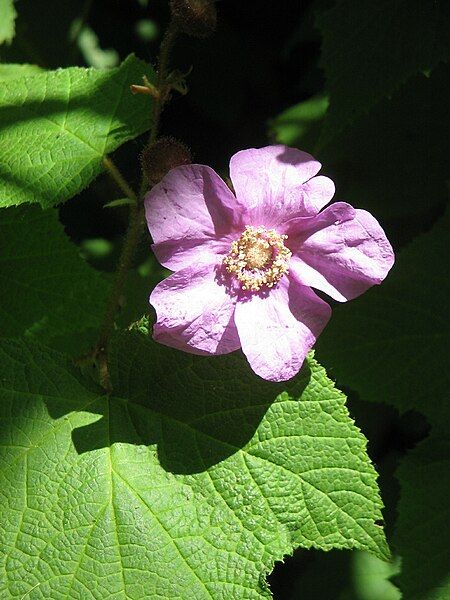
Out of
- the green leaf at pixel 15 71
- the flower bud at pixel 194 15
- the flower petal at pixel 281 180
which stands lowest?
the green leaf at pixel 15 71

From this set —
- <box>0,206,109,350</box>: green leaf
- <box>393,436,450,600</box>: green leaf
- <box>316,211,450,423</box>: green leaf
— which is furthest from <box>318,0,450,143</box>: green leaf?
→ <box>393,436,450,600</box>: green leaf

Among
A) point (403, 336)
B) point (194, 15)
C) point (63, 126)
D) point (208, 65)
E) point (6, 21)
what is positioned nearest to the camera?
point (194, 15)

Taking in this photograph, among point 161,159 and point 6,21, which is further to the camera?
point 6,21

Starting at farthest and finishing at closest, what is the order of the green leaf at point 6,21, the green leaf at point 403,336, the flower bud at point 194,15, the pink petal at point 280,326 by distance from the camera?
the green leaf at point 6,21, the green leaf at point 403,336, the flower bud at point 194,15, the pink petal at point 280,326

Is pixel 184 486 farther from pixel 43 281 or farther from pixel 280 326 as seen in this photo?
pixel 43 281

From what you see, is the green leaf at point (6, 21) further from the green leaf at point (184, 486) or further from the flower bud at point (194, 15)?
the green leaf at point (184, 486)

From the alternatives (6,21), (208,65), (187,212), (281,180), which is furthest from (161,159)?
(208,65)

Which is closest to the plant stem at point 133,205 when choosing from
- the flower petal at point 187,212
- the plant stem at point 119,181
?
the plant stem at point 119,181
